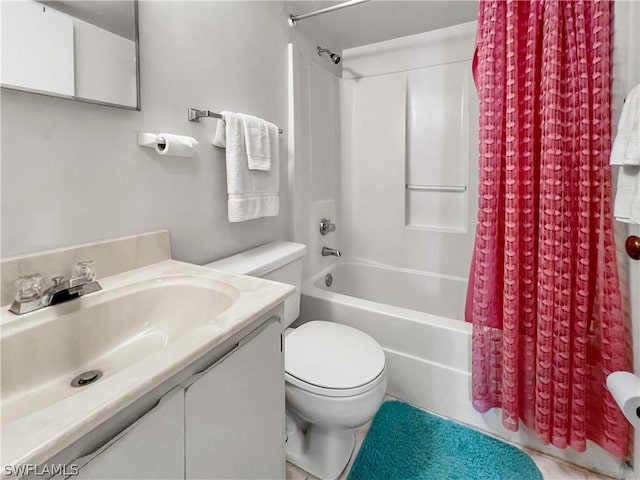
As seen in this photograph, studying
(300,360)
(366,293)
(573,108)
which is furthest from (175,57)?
(366,293)

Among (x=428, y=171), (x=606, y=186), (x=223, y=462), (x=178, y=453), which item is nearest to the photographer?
(x=178, y=453)

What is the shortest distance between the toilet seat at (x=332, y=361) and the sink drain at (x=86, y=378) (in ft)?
1.92

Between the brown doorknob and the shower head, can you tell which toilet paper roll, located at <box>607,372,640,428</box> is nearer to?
the brown doorknob

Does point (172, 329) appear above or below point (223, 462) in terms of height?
above

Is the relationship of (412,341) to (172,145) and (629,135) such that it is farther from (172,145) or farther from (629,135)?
(172,145)

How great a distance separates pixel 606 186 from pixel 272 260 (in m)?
1.25

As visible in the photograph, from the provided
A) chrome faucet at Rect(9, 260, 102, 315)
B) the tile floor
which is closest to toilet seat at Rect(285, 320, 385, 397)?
the tile floor

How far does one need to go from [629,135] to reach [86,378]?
5.13 ft

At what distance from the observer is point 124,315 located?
0.83 meters

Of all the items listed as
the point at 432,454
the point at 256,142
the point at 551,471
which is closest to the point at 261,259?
the point at 256,142

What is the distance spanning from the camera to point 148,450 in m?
0.51

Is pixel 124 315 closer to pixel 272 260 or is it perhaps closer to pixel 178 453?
pixel 178 453

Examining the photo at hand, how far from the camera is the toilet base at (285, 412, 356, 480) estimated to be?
1.19 meters

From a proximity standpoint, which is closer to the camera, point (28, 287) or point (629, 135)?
point (28, 287)
